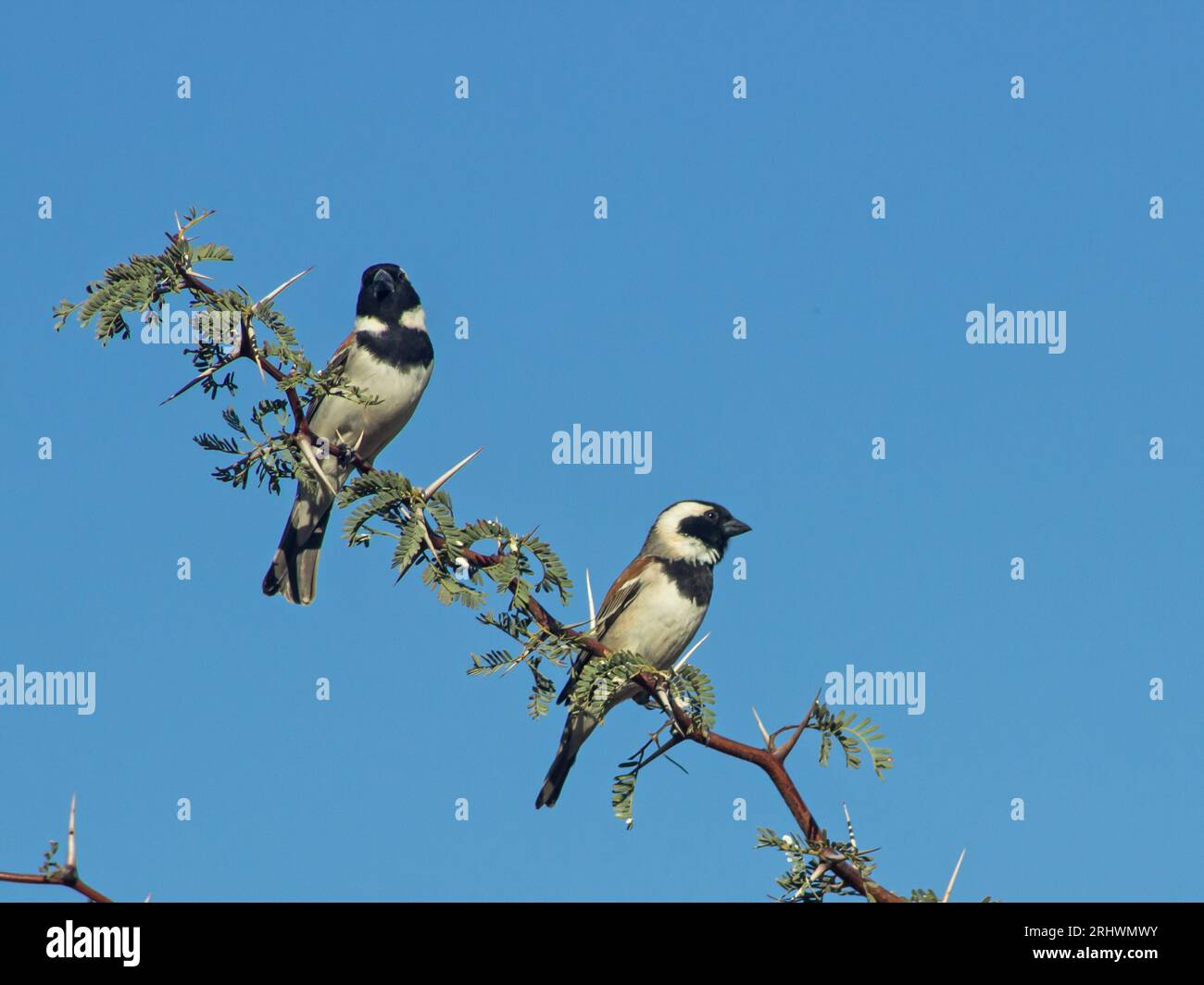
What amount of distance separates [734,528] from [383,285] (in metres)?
2.85

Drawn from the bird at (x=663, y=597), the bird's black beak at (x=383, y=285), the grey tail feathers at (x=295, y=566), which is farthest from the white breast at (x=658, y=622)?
the bird's black beak at (x=383, y=285)

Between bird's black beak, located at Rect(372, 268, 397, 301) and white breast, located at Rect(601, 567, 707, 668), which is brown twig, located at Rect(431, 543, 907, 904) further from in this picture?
bird's black beak, located at Rect(372, 268, 397, 301)

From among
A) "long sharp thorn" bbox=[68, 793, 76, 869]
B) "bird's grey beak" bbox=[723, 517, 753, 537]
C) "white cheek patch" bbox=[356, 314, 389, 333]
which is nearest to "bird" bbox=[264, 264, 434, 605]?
"white cheek patch" bbox=[356, 314, 389, 333]

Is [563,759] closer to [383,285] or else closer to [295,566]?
[295,566]

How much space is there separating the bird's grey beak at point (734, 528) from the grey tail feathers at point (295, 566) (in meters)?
2.53

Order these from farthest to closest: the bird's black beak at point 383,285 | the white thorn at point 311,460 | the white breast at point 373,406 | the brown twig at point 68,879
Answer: the bird's black beak at point 383,285, the white breast at point 373,406, the white thorn at point 311,460, the brown twig at point 68,879

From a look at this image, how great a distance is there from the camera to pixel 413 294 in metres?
9.97

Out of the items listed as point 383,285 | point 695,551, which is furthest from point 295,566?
point 695,551

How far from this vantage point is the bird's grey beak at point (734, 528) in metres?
9.23

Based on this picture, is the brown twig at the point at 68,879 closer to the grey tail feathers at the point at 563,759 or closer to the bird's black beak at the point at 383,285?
the grey tail feathers at the point at 563,759

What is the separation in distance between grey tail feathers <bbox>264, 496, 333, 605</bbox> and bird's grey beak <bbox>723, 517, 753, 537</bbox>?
2.53m
